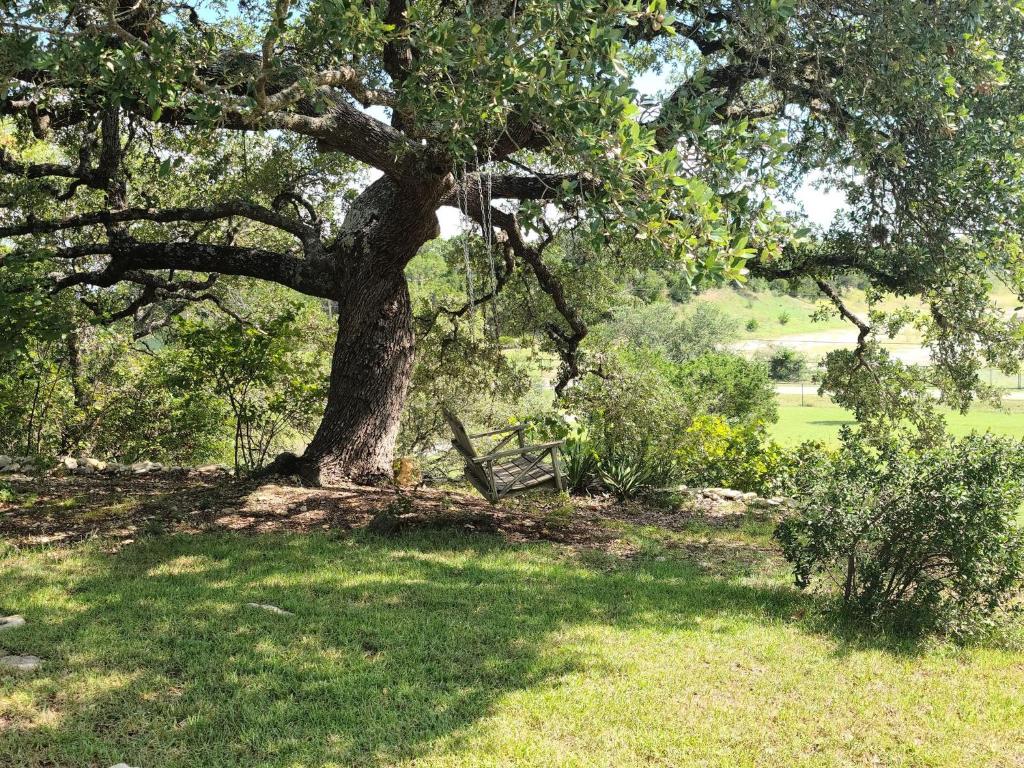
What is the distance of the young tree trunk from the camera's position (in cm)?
814

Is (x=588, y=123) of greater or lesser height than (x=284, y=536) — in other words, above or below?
above

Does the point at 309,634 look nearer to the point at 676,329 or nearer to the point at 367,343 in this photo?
the point at 367,343

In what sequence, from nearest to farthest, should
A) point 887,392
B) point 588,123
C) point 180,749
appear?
point 180,749 → point 588,123 → point 887,392

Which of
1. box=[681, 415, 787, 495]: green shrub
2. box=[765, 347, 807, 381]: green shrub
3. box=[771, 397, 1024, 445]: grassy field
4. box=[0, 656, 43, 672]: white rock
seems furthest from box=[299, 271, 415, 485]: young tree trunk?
box=[765, 347, 807, 381]: green shrub

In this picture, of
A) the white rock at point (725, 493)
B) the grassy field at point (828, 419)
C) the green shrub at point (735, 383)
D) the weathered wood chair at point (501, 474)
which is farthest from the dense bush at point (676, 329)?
the weathered wood chair at point (501, 474)

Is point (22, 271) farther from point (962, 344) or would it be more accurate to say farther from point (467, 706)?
point (962, 344)

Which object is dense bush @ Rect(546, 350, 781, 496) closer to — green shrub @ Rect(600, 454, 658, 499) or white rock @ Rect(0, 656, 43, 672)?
green shrub @ Rect(600, 454, 658, 499)

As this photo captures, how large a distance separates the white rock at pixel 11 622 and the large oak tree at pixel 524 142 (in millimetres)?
2801

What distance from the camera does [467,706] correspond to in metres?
3.62

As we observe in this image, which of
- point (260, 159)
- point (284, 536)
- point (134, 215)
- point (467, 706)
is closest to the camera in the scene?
point (467, 706)

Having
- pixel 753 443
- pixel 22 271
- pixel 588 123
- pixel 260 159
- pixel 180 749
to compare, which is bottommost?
pixel 180 749

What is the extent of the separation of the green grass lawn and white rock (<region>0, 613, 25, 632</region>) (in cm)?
10

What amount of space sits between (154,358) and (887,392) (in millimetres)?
9658

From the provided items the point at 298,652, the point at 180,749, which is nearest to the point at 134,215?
the point at 298,652
